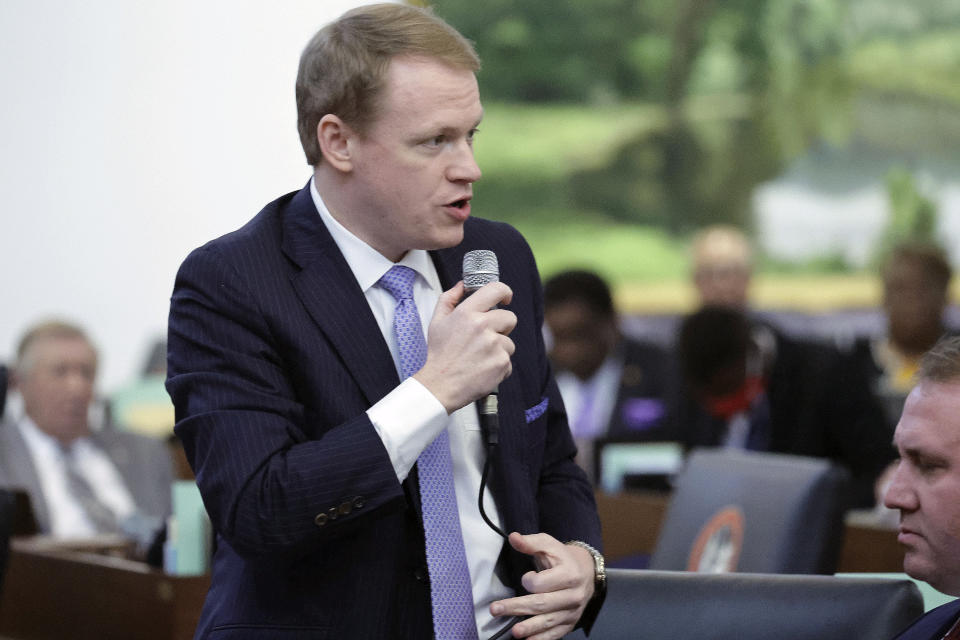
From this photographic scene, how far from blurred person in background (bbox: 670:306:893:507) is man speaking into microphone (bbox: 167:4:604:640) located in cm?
263

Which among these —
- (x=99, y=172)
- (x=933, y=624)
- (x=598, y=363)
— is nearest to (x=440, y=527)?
(x=933, y=624)

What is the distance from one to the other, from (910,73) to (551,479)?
690 cm

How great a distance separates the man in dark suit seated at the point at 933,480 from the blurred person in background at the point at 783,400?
2.36 m

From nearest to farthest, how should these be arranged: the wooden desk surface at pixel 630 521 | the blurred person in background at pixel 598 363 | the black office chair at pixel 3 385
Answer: the black office chair at pixel 3 385 → the wooden desk surface at pixel 630 521 → the blurred person in background at pixel 598 363

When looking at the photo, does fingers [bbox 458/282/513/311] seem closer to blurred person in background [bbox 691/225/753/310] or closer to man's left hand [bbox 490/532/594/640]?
man's left hand [bbox 490/532/594/640]

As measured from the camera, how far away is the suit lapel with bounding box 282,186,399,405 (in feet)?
5.15

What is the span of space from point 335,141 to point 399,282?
0.19 meters

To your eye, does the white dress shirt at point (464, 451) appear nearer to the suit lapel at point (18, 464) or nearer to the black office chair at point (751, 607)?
the black office chair at point (751, 607)

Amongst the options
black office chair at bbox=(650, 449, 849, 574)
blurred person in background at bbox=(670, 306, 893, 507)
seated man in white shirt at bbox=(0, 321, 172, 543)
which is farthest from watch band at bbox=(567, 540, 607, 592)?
seated man in white shirt at bbox=(0, 321, 172, 543)

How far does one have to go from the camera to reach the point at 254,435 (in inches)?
58.2

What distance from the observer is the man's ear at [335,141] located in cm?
160

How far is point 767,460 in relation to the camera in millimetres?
3002

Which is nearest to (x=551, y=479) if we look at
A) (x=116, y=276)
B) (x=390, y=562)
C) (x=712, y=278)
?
(x=390, y=562)

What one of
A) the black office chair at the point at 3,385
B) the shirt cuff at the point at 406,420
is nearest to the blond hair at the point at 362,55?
the shirt cuff at the point at 406,420
